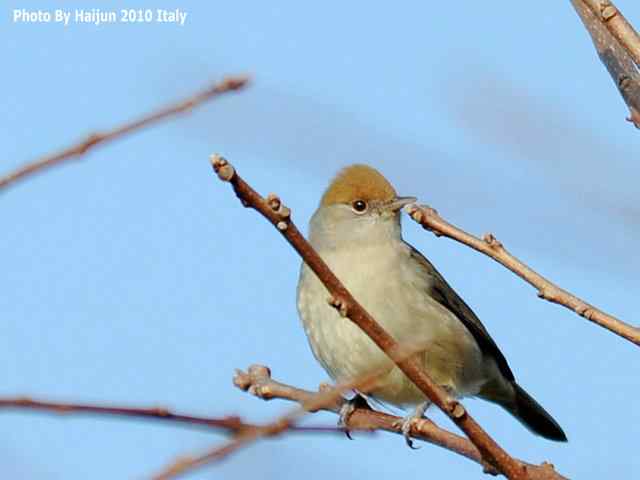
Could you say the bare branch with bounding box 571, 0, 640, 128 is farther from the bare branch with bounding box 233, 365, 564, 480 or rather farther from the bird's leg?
the bird's leg

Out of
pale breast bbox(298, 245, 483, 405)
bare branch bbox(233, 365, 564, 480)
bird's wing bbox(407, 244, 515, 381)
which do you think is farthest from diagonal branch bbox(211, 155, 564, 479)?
bird's wing bbox(407, 244, 515, 381)

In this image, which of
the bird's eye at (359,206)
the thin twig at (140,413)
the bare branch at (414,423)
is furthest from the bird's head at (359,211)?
the thin twig at (140,413)

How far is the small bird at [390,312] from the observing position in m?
5.23

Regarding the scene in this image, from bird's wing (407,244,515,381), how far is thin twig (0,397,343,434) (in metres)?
4.32

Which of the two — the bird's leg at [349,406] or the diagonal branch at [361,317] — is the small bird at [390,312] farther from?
the diagonal branch at [361,317]

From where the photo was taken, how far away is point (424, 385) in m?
2.48

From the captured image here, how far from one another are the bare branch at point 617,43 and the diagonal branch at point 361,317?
945mm

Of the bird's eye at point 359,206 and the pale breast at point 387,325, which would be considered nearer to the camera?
the pale breast at point 387,325

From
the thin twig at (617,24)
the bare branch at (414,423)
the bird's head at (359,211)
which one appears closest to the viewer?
the thin twig at (617,24)

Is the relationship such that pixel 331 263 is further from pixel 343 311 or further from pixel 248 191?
pixel 248 191

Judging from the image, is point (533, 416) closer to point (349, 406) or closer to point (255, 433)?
point (349, 406)

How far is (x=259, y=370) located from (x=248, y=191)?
5.67 ft

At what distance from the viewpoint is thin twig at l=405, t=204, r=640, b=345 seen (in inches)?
99.7

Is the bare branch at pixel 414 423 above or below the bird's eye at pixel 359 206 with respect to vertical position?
below
